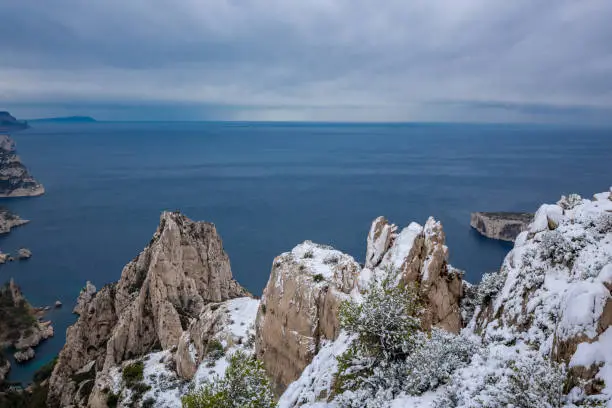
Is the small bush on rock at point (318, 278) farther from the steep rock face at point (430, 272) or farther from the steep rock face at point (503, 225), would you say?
the steep rock face at point (503, 225)

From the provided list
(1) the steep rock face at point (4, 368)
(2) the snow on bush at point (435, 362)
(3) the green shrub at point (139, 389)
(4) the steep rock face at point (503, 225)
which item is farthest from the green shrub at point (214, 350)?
(4) the steep rock face at point (503, 225)

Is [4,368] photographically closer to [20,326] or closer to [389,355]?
[20,326]

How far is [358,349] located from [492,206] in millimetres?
158199

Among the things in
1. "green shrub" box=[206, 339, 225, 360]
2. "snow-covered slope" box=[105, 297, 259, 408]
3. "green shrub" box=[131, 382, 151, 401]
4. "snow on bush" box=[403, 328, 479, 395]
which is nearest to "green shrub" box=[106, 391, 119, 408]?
"snow-covered slope" box=[105, 297, 259, 408]

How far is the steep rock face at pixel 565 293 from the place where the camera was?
12.8 metres

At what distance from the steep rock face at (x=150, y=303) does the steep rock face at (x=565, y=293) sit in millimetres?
44483

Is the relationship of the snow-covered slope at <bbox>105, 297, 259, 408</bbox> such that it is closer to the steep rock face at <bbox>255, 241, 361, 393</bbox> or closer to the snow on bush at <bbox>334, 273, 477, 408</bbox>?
the steep rock face at <bbox>255, 241, 361, 393</bbox>

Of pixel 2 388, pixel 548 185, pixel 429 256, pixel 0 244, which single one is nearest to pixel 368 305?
pixel 429 256

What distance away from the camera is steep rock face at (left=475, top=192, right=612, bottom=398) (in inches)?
504

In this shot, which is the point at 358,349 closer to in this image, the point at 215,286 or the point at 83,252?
the point at 215,286

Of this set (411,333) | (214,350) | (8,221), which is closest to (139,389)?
(214,350)

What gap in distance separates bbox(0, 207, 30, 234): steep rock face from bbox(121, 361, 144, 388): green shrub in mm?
148252

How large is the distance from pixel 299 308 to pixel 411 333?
1510cm

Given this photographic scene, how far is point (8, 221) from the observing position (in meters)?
166
